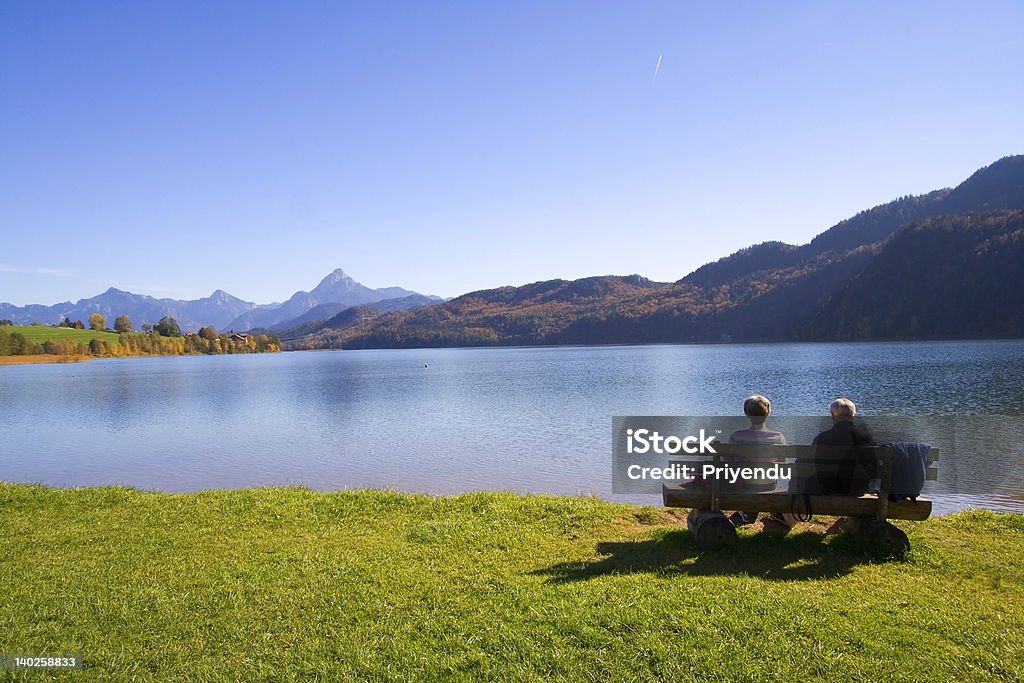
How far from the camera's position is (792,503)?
8461 mm

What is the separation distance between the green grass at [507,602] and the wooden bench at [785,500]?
0.30m

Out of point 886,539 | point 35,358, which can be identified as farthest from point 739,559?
point 35,358

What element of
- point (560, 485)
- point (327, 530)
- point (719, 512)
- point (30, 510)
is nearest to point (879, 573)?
point (719, 512)

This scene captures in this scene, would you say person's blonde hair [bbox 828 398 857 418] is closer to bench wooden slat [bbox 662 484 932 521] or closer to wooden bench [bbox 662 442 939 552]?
wooden bench [bbox 662 442 939 552]

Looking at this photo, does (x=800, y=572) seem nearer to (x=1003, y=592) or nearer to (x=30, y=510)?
(x=1003, y=592)

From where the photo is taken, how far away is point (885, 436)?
27.7 m

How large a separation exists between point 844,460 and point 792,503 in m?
0.91

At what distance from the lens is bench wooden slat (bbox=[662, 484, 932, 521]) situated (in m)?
8.25

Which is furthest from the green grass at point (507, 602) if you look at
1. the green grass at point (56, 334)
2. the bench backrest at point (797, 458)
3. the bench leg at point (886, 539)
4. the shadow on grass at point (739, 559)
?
the green grass at point (56, 334)

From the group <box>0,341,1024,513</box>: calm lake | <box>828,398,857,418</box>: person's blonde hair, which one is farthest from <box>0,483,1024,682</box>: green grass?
<box>0,341,1024,513</box>: calm lake

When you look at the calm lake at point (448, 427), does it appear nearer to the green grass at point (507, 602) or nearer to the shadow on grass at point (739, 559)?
the shadow on grass at point (739, 559)

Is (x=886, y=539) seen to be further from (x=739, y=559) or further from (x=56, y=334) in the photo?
(x=56, y=334)

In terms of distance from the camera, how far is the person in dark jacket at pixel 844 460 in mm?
8359

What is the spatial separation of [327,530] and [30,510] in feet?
22.6
